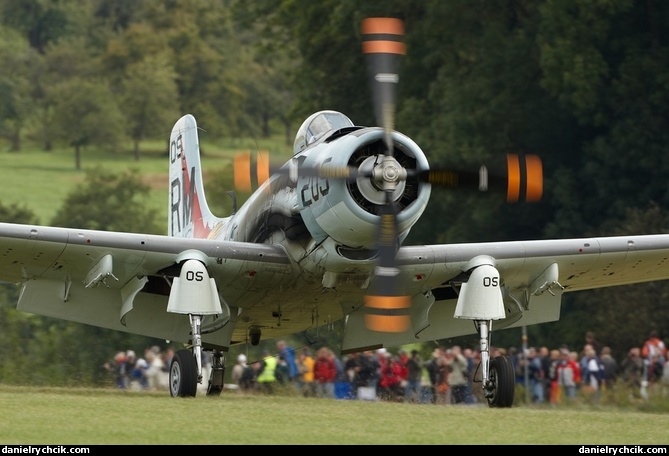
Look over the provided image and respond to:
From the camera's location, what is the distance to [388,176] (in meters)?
13.1

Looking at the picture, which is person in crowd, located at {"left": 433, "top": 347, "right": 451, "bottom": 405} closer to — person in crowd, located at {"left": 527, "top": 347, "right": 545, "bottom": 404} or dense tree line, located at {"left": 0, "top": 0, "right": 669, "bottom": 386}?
person in crowd, located at {"left": 527, "top": 347, "right": 545, "bottom": 404}

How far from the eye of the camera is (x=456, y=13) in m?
38.8

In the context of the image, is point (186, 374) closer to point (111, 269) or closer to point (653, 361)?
point (111, 269)

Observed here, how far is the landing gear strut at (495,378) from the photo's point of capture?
14586 mm

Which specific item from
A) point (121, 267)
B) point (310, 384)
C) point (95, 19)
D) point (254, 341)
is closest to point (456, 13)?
point (310, 384)

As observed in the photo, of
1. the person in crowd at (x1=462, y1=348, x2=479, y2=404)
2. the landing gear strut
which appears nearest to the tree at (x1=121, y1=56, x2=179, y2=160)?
the person in crowd at (x1=462, y1=348, x2=479, y2=404)

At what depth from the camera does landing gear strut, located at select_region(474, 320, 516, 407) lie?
47.9ft

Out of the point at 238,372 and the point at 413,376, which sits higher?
the point at 238,372

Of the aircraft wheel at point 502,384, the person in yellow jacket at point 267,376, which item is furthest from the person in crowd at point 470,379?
the aircraft wheel at point 502,384

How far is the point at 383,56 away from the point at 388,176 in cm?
142

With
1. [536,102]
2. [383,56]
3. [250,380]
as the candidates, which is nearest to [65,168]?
[536,102]

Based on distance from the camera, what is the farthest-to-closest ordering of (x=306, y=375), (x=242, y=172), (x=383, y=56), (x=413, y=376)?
(x=306, y=375) < (x=413, y=376) < (x=383, y=56) < (x=242, y=172)

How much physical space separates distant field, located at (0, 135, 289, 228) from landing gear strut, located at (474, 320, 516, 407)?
1846 inches

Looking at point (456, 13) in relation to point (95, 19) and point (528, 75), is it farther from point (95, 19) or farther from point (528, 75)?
point (95, 19)
